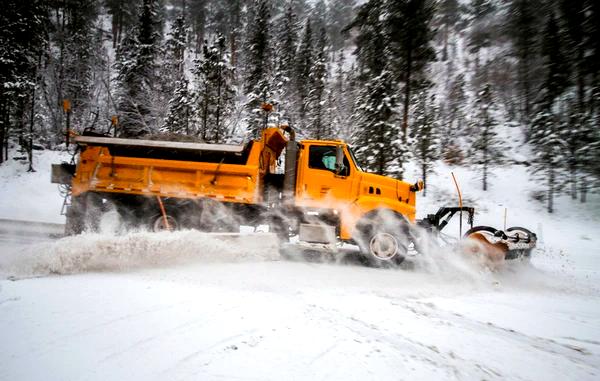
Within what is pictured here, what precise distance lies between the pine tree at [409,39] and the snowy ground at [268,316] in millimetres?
12511

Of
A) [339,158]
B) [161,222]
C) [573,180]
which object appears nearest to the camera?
[339,158]

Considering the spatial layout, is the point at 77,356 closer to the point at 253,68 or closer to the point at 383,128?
the point at 383,128

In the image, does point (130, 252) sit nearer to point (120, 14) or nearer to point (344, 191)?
point (344, 191)

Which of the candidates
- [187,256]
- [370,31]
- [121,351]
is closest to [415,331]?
[121,351]

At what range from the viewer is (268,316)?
11.2ft

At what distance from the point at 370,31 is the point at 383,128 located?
5.63 meters

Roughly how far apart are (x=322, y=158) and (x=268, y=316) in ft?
14.1

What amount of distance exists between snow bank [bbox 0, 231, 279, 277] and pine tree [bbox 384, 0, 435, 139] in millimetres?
12726

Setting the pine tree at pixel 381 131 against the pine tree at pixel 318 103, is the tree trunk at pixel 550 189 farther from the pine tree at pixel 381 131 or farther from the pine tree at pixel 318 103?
the pine tree at pixel 318 103

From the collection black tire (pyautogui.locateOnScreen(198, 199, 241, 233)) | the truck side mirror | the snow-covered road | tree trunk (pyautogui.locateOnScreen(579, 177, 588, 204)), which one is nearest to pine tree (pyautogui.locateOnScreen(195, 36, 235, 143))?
black tire (pyautogui.locateOnScreen(198, 199, 241, 233))

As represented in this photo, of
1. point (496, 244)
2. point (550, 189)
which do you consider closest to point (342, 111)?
point (550, 189)

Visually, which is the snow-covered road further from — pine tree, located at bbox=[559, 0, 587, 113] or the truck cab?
pine tree, located at bbox=[559, 0, 587, 113]

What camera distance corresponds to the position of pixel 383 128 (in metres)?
15.7

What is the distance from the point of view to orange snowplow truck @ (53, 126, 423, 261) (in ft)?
22.3
